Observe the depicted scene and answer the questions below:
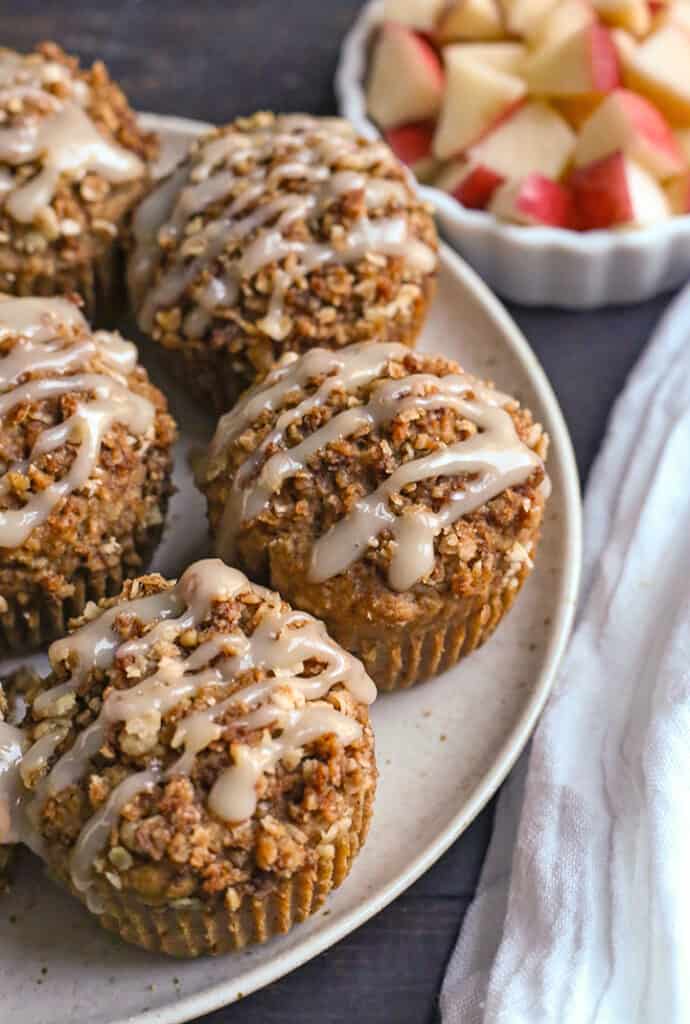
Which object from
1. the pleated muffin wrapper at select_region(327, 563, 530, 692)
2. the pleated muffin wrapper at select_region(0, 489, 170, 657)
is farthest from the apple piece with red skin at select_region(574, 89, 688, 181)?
the pleated muffin wrapper at select_region(0, 489, 170, 657)

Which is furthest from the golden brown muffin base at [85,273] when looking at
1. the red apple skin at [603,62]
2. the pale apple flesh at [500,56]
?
the red apple skin at [603,62]

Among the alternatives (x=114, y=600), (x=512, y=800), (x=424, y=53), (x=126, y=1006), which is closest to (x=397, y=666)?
(x=512, y=800)

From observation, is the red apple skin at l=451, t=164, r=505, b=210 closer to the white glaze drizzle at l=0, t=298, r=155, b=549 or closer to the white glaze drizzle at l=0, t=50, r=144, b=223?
the white glaze drizzle at l=0, t=50, r=144, b=223

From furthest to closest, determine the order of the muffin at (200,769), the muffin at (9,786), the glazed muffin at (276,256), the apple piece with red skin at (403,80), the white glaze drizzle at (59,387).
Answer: the apple piece with red skin at (403,80) < the glazed muffin at (276,256) < the white glaze drizzle at (59,387) < the muffin at (9,786) < the muffin at (200,769)

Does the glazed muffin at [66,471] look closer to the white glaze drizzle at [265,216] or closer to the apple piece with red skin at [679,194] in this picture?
the white glaze drizzle at [265,216]

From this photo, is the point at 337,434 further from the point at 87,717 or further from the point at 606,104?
the point at 606,104

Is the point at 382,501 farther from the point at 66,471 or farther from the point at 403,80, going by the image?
the point at 403,80

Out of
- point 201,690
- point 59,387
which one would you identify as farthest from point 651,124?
point 201,690
